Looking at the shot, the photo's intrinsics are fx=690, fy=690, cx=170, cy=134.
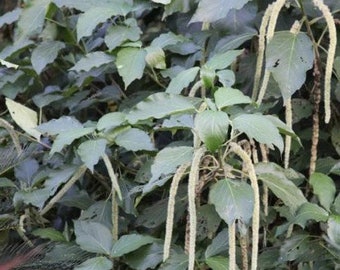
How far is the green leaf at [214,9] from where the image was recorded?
62.1 inches

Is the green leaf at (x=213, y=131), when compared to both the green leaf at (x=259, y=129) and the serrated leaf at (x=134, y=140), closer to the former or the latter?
the green leaf at (x=259, y=129)

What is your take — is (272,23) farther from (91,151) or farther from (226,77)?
(91,151)

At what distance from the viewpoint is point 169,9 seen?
1798 millimetres

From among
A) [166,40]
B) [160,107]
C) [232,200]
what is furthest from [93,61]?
[232,200]

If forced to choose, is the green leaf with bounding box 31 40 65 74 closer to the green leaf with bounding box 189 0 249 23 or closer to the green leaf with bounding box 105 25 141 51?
the green leaf with bounding box 105 25 141 51

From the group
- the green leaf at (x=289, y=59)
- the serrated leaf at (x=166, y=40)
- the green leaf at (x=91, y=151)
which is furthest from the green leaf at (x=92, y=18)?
the green leaf at (x=289, y=59)

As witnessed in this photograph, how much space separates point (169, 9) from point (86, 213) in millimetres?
569

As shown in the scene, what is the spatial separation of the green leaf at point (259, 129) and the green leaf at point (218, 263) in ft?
0.91

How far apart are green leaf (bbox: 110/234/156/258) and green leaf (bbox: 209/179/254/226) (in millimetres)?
260

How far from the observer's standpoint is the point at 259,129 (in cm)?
133

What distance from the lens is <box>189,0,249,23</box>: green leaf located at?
1.58 meters

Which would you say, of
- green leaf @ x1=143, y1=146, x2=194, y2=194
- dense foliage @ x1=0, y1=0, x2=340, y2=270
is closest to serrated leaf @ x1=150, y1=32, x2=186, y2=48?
dense foliage @ x1=0, y1=0, x2=340, y2=270

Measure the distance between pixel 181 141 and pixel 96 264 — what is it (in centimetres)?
44

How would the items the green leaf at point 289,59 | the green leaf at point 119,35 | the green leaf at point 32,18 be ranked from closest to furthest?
the green leaf at point 289,59 < the green leaf at point 119,35 < the green leaf at point 32,18
